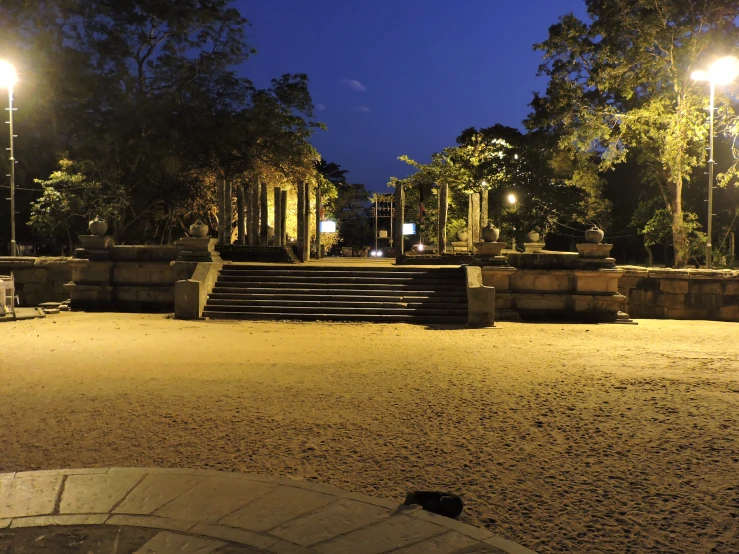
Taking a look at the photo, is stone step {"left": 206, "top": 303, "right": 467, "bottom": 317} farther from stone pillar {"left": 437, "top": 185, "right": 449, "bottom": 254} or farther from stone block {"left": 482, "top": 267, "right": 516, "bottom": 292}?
stone pillar {"left": 437, "top": 185, "right": 449, "bottom": 254}

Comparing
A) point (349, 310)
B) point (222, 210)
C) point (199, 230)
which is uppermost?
point (222, 210)

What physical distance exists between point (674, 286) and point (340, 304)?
27.5 feet

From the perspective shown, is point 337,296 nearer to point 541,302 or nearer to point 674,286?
point 541,302

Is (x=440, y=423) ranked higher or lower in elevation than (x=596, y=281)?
lower

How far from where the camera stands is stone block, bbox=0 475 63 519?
10.6 ft

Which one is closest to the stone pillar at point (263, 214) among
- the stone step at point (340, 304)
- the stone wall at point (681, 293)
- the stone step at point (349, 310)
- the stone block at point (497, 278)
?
the stone step at point (340, 304)

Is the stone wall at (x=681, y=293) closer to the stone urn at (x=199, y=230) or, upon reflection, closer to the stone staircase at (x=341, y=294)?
the stone staircase at (x=341, y=294)

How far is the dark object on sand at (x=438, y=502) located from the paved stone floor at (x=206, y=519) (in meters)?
0.09

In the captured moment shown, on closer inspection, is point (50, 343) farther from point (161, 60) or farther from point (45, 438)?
point (161, 60)

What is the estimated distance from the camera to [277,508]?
335 centimetres

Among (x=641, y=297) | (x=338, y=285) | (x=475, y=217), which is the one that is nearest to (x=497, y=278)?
(x=338, y=285)

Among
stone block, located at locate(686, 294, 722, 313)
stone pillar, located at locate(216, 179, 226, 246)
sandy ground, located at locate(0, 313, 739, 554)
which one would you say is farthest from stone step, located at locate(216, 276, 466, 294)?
stone block, located at locate(686, 294, 722, 313)

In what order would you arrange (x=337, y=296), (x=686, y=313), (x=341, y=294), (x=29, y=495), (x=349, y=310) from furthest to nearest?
1. (x=686, y=313)
2. (x=341, y=294)
3. (x=337, y=296)
4. (x=349, y=310)
5. (x=29, y=495)

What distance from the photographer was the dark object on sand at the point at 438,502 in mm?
3350
